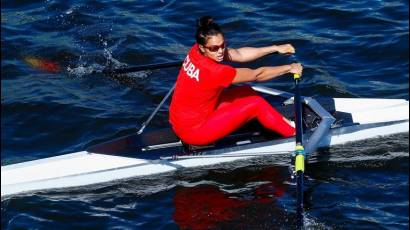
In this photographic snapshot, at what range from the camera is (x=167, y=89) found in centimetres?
1118

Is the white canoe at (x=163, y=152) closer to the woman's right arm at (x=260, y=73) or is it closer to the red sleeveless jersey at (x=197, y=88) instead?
the red sleeveless jersey at (x=197, y=88)

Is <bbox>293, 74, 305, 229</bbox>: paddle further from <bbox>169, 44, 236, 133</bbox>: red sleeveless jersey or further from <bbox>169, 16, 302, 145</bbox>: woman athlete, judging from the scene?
<bbox>169, 44, 236, 133</bbox>: red sleeveless jersey

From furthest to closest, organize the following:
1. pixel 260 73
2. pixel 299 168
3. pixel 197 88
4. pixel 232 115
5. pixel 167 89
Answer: pixel 167 89
pixel 232 115
pixel 260 73
pixel 197 88
pixel 299 168

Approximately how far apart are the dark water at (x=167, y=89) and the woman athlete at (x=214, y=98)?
0.65 m

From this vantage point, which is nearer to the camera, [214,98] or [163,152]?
[214,98]

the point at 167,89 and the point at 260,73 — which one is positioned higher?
the point at 260,73

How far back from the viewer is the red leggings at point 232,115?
8.66 m

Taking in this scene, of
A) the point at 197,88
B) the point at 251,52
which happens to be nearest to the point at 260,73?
the point at 197,88

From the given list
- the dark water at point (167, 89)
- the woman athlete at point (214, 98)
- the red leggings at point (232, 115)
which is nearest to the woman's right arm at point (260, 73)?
the woman athlete at point (214, 98)

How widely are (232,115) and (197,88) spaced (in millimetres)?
589

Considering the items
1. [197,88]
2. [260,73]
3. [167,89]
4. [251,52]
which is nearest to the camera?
[197,88]

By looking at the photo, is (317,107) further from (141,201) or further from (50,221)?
(50,221)

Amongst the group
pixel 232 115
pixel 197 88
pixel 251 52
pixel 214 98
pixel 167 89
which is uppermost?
pixel 251 52

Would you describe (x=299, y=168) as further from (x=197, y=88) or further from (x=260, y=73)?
(x=197, y=88)
